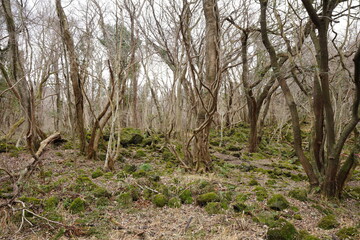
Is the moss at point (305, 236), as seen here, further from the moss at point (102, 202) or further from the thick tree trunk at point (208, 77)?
the thick tree trunk at point (208, 77)

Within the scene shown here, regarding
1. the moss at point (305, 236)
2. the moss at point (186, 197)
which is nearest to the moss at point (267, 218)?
the moss at point (305, 236)

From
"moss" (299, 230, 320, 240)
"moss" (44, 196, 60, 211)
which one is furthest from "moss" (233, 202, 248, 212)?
"moss" (44, 196, 60, 211)

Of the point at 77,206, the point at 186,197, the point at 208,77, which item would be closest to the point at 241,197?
the point at 186,197

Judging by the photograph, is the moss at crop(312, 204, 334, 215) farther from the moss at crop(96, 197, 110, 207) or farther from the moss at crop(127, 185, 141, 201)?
the moss at crop(96, 197, 110, 207)

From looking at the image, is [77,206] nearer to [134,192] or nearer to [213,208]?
[134,192]

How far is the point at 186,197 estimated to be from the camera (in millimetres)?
3992

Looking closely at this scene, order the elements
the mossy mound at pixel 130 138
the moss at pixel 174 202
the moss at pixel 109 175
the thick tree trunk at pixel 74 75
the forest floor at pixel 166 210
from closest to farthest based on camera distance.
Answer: the forest floor at pixel 166 210
the moss at pixel 174 202
the moss at pixel 109 175
the thick tree trunk at pixel 74 75
the mossy mound at pixel 130 138

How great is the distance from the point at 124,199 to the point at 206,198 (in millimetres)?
1324

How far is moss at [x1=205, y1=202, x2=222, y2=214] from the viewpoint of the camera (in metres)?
3.49

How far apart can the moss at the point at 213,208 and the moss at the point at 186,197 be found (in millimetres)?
385

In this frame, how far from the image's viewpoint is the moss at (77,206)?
3.43 meters

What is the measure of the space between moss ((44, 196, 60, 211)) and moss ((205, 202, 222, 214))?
2.24m

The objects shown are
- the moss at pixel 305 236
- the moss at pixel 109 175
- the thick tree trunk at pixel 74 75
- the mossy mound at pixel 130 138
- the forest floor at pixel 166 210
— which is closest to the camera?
the moss at pixel 305 236

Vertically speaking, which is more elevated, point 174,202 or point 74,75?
point 74,75
